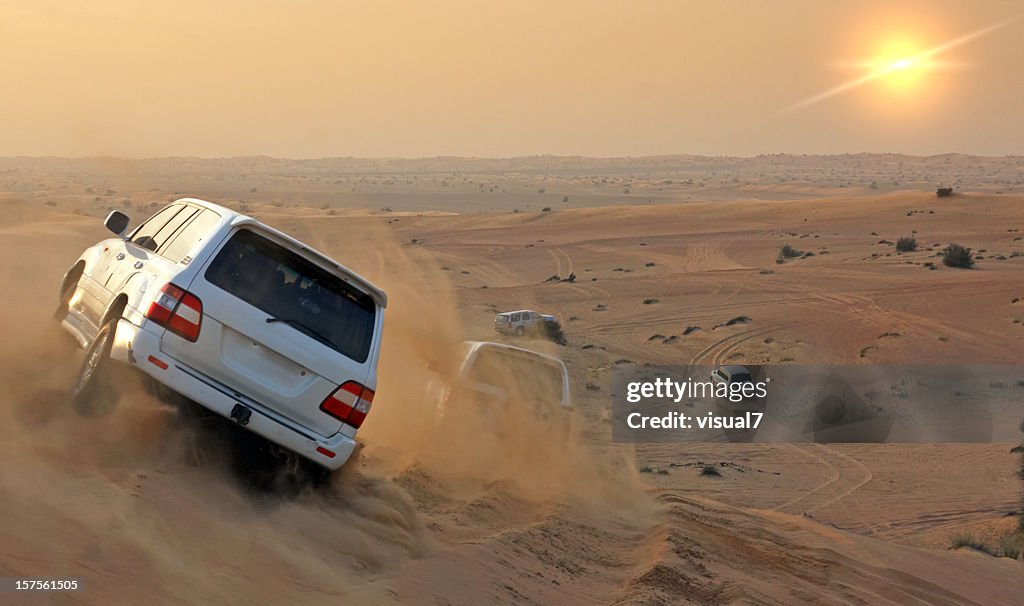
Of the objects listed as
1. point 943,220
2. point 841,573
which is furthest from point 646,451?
point 943,220

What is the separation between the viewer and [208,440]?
309 inches

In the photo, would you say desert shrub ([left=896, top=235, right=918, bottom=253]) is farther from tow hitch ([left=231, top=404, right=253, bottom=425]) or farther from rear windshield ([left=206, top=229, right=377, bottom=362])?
tow hitch ([left=231, top=404, right=253, bottom=425])

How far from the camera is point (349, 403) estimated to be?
25.1ft

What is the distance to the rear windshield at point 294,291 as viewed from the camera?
24.0ft

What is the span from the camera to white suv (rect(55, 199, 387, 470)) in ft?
23.4

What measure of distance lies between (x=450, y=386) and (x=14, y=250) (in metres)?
11.8

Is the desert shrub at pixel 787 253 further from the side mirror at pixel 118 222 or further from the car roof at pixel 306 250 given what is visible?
the car roof at pixel 306 250

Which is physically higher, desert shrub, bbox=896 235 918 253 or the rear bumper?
the rear bumper

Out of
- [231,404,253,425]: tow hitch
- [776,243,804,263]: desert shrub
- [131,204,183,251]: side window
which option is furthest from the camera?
[776,243,804,263]: desert shrub

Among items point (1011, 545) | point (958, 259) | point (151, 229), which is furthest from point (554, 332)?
point (151, 229)

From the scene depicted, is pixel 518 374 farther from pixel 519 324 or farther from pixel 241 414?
pixel 519 324

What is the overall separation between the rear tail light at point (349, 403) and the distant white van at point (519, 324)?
75.9 feet

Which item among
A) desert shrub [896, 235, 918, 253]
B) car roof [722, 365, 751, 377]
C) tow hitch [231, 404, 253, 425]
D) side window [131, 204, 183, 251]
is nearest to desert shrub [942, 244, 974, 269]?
desert shrub [896, 235, 918, 253]

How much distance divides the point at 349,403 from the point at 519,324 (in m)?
23.9
